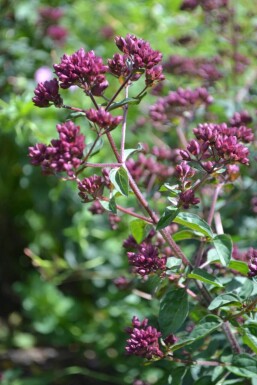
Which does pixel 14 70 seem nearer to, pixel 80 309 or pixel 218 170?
pixel 80 309

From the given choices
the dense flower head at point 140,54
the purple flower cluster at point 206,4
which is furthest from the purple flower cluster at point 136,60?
the purple flower cluster at point 206,4

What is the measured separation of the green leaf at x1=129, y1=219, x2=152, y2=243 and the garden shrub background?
1.66 feet

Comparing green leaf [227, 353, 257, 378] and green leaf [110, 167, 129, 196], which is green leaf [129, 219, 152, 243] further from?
green leaf [227, 353, 257, 378]

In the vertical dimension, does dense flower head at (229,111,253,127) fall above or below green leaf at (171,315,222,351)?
above

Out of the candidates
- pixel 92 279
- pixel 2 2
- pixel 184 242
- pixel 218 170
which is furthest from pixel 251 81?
pixel 218 170

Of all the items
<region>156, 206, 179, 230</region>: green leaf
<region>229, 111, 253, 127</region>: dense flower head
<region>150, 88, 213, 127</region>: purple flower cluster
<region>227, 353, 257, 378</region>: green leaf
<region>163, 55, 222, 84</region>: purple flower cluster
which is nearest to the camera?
<region>156, 206, 179, 230</region>: green leaf

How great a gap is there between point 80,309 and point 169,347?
4.29 ft

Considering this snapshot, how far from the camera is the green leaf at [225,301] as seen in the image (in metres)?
1.34

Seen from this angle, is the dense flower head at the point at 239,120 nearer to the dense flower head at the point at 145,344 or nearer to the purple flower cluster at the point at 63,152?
the purple flower cluster at the point at 63,152

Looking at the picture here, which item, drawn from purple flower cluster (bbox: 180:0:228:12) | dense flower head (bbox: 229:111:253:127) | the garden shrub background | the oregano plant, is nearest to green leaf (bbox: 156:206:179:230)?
the oregano plant

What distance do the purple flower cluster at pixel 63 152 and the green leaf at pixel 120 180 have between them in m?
0.08

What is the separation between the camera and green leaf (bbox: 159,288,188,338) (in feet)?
4.58

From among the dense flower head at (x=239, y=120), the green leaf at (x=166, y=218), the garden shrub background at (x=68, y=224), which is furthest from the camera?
the garden shrub background at (x=68, y=224)

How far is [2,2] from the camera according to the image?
3.17 meters
